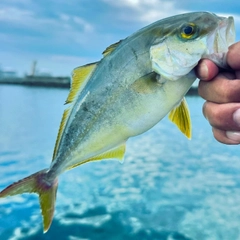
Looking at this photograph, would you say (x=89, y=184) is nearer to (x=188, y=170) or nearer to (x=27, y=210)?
(x=27, y=210)

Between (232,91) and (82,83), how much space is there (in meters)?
0.59

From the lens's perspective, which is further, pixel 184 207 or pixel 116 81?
pixel 184 207

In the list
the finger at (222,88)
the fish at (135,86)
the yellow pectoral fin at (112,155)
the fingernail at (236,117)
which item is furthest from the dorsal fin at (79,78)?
the fingernail at (236,117)

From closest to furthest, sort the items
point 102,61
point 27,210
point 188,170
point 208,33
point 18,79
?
point 208,33, point 102,61, point 27,210, point 188,170, point 18,79

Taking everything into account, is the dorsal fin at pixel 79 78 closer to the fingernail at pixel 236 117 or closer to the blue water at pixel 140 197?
the fingernail at pixel 236 117

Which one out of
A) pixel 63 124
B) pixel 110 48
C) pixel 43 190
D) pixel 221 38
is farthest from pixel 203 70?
pixel 43 190

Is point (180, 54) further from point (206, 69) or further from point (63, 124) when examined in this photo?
point (63, 124)

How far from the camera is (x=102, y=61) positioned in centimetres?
140

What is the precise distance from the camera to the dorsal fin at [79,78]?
1.43 metres

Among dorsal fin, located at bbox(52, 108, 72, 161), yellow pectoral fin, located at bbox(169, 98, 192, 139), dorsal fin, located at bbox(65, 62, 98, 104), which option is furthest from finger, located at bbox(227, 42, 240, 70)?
dorsal fin, located at bbox(52, 108, 72, 161)

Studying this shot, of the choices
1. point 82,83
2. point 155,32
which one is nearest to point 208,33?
point 155,32

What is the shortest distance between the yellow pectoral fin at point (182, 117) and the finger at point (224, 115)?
158 mm

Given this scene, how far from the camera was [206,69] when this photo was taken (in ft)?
4.27

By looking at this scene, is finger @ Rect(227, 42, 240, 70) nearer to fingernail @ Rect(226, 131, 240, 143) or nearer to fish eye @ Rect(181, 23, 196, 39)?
fish eye @ Rect(181, 23, 196, 39)
